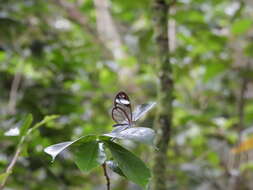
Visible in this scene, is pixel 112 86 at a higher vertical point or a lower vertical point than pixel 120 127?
lower

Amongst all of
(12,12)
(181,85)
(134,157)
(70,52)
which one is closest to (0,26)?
(12,12)

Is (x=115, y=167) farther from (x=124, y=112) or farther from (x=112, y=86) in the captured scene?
(x=112, y=86)

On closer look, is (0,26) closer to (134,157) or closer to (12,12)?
(12,12)

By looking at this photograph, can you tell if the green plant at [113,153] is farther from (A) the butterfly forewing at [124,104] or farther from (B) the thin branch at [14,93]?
(B) the thin branch at [14,93]

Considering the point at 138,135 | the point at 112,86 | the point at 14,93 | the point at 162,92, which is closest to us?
the point at 138,135

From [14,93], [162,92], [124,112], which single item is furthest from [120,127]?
[14,93]

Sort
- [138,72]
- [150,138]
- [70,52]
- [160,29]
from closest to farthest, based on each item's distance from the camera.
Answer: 1. [150,138]
2. [160,29]
3. [70,52]
4. [138,72]

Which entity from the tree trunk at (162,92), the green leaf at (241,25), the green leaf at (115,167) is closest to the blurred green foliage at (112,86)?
the green leaf at (241,25)
